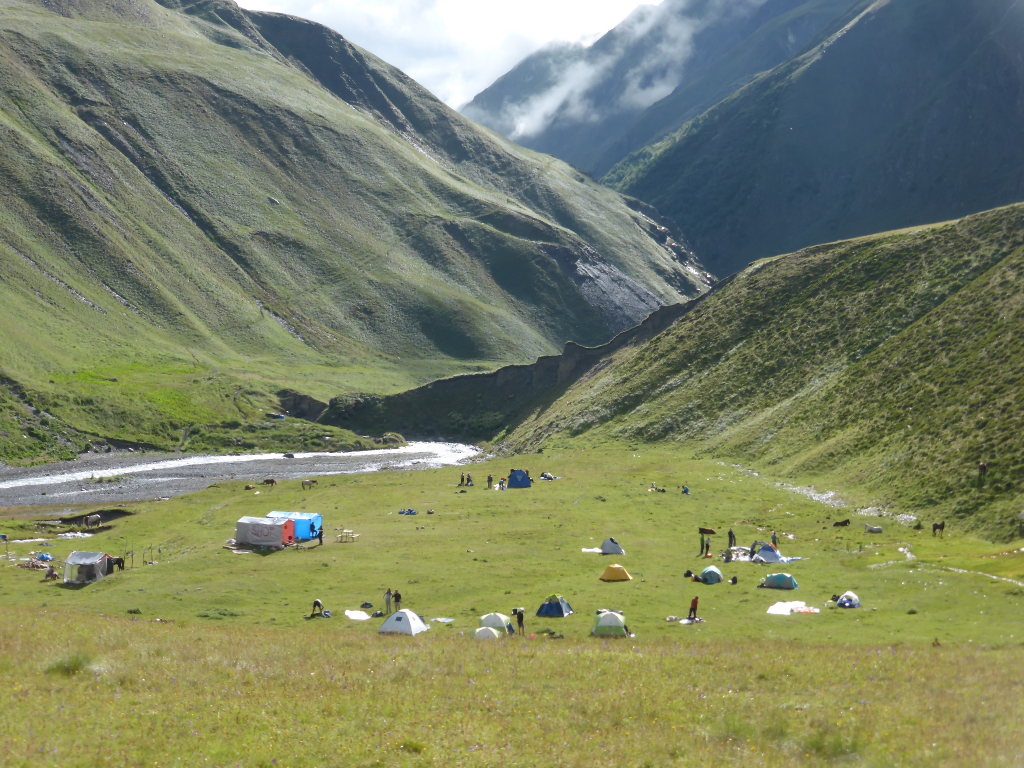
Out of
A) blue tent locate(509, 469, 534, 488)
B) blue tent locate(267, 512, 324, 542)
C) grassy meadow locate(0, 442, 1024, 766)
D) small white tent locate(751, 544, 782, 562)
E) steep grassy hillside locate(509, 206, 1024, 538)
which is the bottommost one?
grassy meadow locate(0, 442, 1024, 766)

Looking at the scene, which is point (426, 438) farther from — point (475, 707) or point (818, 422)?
point (475, 707)

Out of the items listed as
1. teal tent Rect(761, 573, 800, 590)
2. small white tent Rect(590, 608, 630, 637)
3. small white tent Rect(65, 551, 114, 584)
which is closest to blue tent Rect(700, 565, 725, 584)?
teal tent Rect(761, 573, 800, 590)

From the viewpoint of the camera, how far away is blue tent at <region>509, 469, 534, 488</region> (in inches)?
3578

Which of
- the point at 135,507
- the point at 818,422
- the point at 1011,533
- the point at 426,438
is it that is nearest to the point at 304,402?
the point at 426,438

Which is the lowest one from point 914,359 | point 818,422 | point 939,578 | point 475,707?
point 475,707

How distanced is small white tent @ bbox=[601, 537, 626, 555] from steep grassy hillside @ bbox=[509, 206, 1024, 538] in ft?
74.5

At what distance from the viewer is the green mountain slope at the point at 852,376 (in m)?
72.9

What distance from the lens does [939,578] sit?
161 ft

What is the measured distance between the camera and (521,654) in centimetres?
3481

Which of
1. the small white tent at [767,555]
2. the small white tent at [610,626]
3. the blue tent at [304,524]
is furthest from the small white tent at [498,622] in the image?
the blue tent at [304,524]

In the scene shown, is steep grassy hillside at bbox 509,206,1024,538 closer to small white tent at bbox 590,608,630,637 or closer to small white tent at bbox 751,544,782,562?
small white tent at bbox 751,544,782,562

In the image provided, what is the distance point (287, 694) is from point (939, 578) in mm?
35745

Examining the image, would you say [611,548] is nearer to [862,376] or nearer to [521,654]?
[521,654]

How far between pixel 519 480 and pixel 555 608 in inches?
1796
